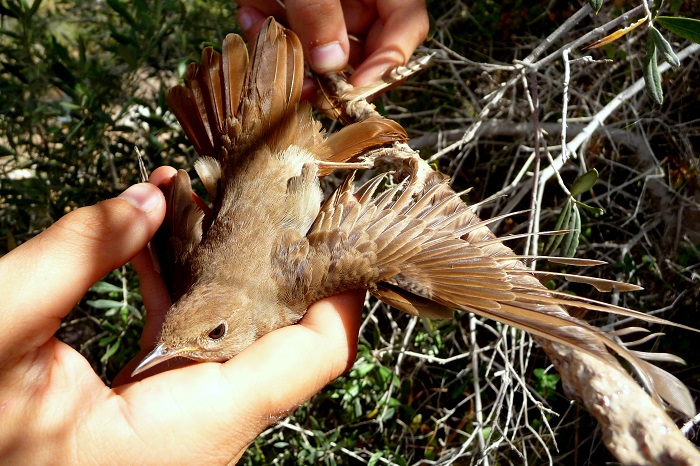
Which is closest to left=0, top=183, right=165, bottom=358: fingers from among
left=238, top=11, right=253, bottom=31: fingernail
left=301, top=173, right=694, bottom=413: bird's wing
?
left=301, top=173, right=694, bottom=413: bird's wing

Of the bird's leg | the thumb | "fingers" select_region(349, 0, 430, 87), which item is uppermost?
the thumb

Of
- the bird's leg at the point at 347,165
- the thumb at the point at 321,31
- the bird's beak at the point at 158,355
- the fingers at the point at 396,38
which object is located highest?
the thumb at the point at 321,31

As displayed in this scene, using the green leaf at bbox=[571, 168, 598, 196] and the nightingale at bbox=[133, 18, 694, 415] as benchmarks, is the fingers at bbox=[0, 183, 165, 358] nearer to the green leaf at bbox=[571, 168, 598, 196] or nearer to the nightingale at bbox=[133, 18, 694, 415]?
the nightingale at bbox=[133, 18, 694, 415]

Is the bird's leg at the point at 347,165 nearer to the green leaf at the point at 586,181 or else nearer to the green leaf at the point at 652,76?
the green leaf at the point at 586,181

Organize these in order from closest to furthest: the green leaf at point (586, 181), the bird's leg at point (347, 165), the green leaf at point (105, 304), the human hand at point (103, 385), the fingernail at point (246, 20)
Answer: the human hand at point (103, 385)
the green leaf at point (586, 181)
the bird's leg at point (347, 165)
the green leaf at point (105, 304)
the fingernail at point (246, 20)

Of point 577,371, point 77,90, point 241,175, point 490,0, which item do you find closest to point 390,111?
point 490,0

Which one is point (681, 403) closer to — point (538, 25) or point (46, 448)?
point (46, 448)

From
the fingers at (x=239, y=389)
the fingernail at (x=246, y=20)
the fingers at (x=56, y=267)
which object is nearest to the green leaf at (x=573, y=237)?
the fingers at (x=239, y=389)
